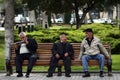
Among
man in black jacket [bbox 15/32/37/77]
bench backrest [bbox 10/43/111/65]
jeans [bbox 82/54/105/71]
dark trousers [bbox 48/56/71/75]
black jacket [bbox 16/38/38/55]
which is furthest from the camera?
bench backrest [bbox 10/43/111/65]

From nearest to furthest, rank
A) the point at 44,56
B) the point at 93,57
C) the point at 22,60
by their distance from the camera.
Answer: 1. the point at 93,57
2. the point at 22,60
3. the point at 44,56

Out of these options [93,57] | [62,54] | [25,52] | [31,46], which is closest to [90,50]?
[93,57]

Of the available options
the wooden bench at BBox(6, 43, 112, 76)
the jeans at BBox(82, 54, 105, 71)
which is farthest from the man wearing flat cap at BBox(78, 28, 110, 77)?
the wooden bench at BBox(6, 43, 112, 76)

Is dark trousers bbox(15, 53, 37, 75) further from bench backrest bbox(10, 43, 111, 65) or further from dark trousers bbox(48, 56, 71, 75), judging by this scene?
dark trousers bbox(48, 56, 71, 75)

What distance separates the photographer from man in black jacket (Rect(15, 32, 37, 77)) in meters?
12.9

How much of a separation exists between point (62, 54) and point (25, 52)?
41.7 inches

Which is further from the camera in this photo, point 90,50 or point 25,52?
point 25,52

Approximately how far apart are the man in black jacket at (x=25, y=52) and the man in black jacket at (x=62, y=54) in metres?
0.54

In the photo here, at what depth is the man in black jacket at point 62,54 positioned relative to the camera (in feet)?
41.8

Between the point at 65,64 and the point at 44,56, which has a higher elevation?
the point at 44,56

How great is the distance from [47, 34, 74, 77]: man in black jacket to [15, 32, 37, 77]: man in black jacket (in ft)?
1.78

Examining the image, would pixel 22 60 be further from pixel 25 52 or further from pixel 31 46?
pixel 31 46

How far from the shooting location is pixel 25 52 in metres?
13.1

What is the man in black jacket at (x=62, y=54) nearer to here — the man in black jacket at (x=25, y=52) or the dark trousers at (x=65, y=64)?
the dark trousers at (x=65, y=64)
